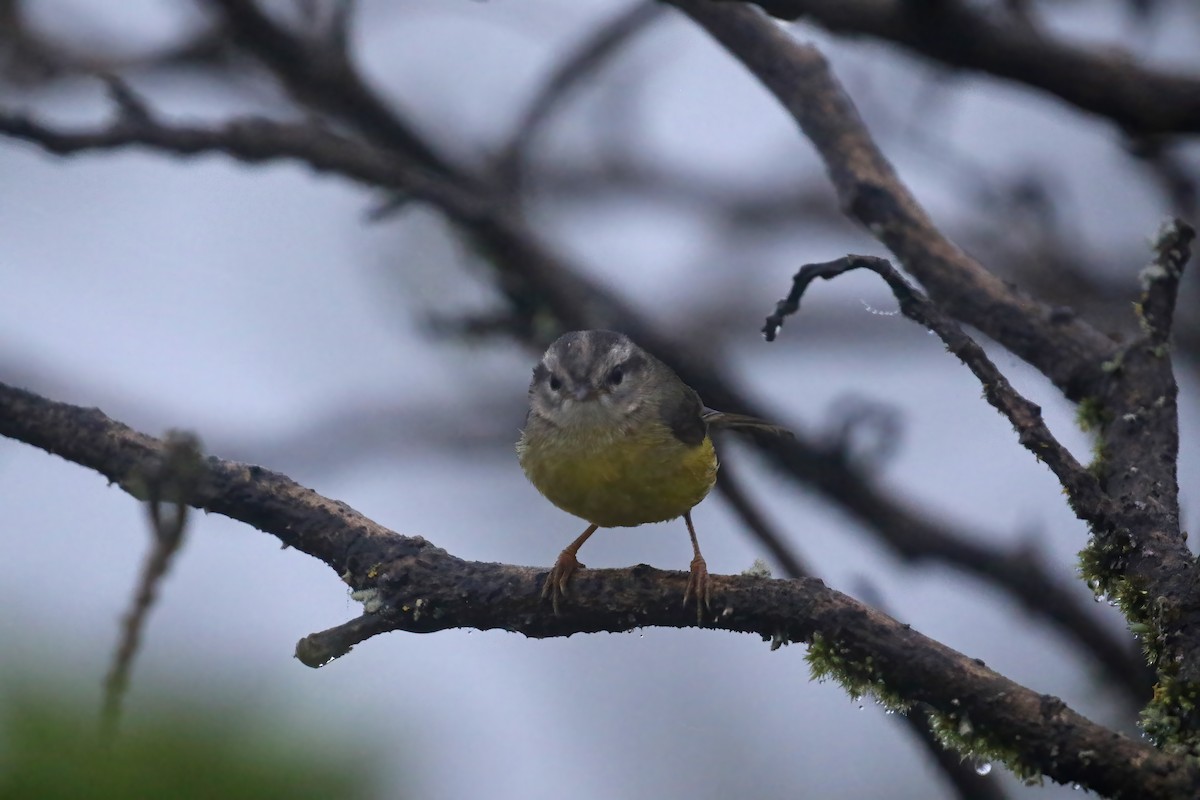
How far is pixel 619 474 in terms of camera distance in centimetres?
405

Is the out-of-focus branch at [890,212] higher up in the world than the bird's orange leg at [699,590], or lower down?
higher up

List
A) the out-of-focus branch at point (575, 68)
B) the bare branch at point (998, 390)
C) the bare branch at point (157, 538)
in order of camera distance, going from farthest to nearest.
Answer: the out-of-focus branch at point (575, 68) < the bare branch at point (998, 390) < the bare branch at point (157, 538)

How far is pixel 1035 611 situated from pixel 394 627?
322 centimetres

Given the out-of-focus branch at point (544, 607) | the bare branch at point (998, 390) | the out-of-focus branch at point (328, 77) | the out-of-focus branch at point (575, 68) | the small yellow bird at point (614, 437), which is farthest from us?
the out-of-focus branch at point (575, 68)

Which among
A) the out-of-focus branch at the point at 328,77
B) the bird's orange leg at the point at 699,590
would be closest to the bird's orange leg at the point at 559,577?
the bird's orange leg at the point at 699,590

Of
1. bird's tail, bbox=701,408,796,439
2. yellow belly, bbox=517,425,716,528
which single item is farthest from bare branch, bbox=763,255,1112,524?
bird's tail, bbox=701,408,796,439

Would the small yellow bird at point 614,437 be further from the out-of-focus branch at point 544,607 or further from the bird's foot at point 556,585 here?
the out-of-focus branch at point 544,607

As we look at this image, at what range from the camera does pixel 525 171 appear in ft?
25.6

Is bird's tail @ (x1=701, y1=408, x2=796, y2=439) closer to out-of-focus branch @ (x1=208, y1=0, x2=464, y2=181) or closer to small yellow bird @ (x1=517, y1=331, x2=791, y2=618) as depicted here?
small yellow bird @ (x1=517, y1=331, x2=791, y2=618)

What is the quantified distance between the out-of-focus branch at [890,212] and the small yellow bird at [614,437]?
78cm

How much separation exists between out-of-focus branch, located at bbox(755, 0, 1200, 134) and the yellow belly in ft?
4.75

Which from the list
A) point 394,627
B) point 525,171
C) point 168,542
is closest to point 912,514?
point 394,627

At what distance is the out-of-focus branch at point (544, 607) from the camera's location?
2.72m

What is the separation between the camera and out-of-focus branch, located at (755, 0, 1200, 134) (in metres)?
3.95
